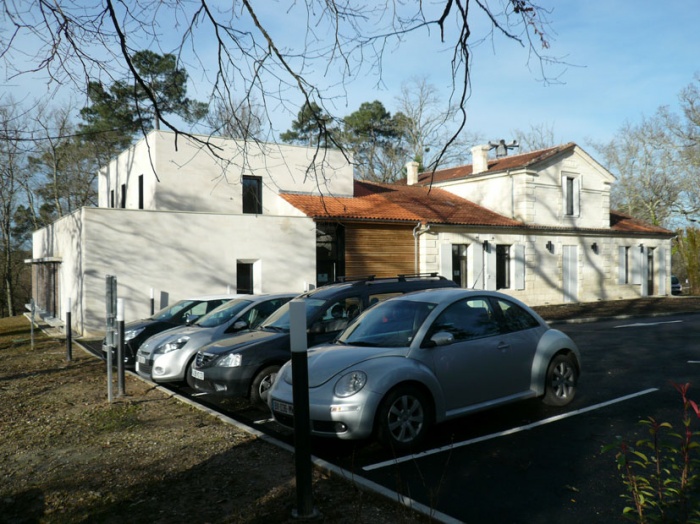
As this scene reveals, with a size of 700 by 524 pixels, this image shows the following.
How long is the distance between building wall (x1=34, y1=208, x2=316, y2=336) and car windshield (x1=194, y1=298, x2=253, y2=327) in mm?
8898

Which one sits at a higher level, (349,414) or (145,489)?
(349,414)

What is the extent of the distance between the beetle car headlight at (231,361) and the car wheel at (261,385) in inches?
12.1

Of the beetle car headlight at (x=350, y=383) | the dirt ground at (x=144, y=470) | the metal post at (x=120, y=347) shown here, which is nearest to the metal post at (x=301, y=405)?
the dirt ground at (x=144, y=470)

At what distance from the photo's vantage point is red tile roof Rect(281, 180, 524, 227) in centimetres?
2464

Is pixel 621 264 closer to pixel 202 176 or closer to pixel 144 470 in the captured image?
pixel 202 176

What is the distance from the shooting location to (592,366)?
1085cm

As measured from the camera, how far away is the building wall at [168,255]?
65.5 feet

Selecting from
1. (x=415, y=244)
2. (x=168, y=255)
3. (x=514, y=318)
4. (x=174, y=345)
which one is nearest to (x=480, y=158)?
(x=415, y=244)

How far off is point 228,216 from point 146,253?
312cm

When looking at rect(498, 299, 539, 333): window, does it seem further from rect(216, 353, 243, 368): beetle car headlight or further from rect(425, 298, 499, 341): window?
rect(216, 353, 243, 368): beetle car headlight

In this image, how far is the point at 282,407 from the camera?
21.0 ft

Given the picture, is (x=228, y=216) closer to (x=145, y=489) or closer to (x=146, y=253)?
(x=146, y=253)

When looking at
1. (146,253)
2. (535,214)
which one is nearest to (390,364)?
(146,253)

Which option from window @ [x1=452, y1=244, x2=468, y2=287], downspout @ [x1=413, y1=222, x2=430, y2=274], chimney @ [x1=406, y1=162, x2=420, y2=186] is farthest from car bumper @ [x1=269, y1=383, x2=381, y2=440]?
chimney @ [x1=406, y1=162, x2=420, y2=186]
